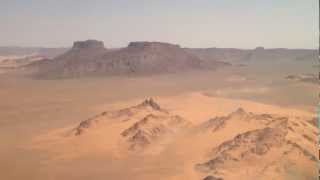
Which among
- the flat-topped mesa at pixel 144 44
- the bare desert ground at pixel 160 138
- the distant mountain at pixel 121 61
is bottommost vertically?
the bare desert ground at pixel 160 138

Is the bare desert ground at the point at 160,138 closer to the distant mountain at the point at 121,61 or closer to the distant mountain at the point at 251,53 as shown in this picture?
the distant mountain at the point at 121,61

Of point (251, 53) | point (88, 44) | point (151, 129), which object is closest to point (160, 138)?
point (151, 129)

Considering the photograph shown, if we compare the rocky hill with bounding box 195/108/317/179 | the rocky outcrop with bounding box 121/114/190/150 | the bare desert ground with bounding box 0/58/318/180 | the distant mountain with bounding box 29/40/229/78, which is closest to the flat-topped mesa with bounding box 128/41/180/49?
the distant mountain with bounding box 29/40/229/78

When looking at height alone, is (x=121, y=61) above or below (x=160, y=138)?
above

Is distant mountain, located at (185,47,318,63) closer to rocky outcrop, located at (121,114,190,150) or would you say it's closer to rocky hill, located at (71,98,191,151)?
rocky hill, located at (71,98,191,151)

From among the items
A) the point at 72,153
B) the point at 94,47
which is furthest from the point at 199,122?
the point at 94,47

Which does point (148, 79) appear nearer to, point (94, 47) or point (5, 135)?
point (94, 47)

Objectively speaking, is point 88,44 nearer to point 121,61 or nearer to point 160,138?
point 121,61

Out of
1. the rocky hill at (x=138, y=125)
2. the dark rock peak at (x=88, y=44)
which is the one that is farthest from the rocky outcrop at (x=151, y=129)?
the dark rock peak at (x=88, y=44)
